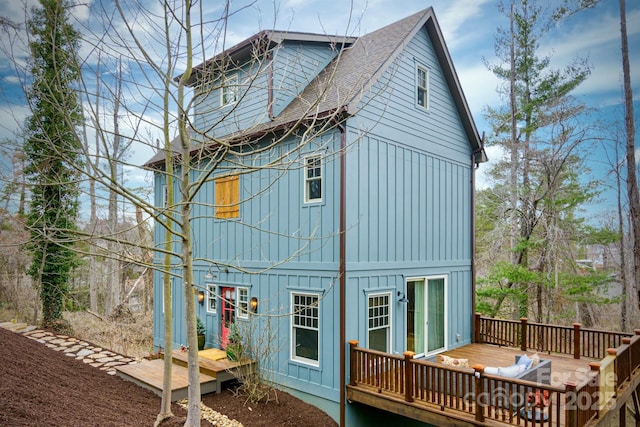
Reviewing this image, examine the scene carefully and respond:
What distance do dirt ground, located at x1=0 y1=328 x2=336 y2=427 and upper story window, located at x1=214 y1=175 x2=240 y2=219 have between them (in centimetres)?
401

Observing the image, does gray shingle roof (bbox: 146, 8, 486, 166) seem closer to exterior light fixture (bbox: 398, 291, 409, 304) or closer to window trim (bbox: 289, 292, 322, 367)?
window trim (bbox: 289, 292, 322, 367)

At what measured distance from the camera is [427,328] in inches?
375

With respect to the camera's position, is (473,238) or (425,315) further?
(473,238)

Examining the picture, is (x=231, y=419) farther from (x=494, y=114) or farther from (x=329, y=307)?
(x=494, y=114)

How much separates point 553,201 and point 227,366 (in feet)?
37.9

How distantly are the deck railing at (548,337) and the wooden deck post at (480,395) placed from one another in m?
4.59

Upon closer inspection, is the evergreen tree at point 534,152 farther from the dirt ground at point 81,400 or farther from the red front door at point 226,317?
the dirt ground at point 81,400

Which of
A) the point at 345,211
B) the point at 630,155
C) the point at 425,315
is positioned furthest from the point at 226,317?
the point at 630,155

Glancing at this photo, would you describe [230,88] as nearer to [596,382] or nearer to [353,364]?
[353,364]

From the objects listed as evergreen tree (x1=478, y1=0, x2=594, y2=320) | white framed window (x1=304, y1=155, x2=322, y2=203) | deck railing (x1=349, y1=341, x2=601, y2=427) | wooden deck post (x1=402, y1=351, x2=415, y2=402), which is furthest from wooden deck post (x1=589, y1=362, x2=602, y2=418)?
Result: evergreen tree (x1=478, y1=0, x2=594, y2=320)

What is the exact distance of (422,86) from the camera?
1009 cm

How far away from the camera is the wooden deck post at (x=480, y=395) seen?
593 cm

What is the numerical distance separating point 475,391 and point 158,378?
5.96 meters

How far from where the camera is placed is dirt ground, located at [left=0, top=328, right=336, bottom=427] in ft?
17.0
